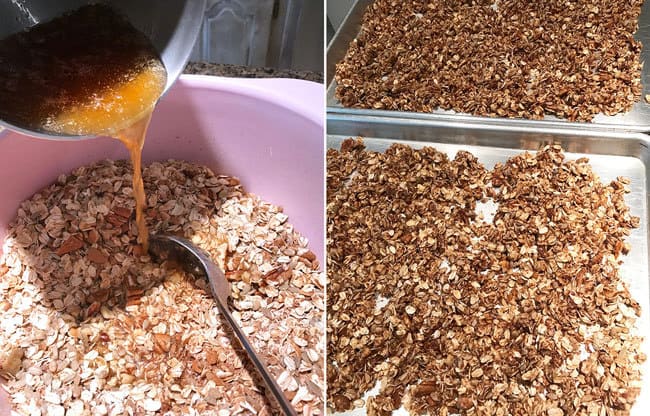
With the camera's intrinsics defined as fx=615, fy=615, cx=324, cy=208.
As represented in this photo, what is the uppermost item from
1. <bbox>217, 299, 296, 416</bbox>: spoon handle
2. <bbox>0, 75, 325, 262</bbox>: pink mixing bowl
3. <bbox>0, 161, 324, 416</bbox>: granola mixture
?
<bbox>0, 75, 325, 262</bbox>: pink mixing bowl

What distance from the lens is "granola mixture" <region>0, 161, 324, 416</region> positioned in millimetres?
932

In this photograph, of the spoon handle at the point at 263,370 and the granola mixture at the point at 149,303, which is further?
the granola mixture at the point at 149,303

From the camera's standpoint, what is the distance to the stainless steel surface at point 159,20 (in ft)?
2.81

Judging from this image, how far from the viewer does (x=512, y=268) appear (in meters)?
1.08

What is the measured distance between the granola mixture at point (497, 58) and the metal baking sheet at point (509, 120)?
0.02 metres

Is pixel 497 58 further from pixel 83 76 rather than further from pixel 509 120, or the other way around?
pixel 83 76

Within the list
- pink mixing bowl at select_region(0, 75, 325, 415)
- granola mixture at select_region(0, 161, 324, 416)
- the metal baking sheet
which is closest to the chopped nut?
granola mixture at select_region(0, 161, 324, 416)

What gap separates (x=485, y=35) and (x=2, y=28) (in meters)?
1.08

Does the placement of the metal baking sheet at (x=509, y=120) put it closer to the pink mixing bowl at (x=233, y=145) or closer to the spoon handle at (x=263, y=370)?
the pink mixing bowl at (x=233, y=145)

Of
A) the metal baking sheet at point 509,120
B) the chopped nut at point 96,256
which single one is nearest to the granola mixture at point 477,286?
the metal baking sheet at point 509,120

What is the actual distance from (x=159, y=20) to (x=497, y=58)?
87 cm

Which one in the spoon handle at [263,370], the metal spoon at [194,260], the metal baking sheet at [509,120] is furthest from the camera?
the metal baking sheet at [509,120]

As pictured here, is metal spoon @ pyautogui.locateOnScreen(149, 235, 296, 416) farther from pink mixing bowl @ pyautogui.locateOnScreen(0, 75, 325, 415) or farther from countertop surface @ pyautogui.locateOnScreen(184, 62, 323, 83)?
countertop surface @ pyautogui.locateOnScreen(184, 62, 323, 83)

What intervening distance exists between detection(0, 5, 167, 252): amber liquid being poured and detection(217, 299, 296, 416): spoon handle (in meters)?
0.29
